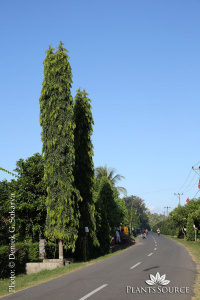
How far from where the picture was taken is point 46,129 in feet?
67.2

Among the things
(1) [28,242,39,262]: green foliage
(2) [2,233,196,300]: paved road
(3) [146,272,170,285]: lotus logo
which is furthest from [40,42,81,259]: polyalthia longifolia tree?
(3) [146,272,170,285]: lotus logo

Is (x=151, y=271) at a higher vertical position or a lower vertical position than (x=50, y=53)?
lower

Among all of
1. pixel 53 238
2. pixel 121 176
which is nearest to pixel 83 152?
pixel 53 238

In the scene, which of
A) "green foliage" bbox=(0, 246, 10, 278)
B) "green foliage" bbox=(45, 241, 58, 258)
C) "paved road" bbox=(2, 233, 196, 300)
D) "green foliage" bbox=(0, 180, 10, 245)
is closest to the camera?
"paved road" bbox=(2, 233, 196, 300)

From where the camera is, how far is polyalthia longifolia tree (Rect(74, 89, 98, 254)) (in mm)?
22734

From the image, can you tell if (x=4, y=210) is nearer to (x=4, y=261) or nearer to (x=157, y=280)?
(x=4, y=261)

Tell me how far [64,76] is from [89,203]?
8.65 m

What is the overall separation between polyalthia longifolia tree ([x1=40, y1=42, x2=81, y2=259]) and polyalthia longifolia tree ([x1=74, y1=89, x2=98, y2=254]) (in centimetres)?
227

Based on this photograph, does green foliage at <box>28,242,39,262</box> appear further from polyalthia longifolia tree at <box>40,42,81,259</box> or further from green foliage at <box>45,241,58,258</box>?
polyalthia longifolia tree at <box>40,42,81,259</box>

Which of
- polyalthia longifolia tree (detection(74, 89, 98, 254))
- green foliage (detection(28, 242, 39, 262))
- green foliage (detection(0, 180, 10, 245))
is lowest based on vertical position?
green foliage (detection(28, 242, 39, 262))

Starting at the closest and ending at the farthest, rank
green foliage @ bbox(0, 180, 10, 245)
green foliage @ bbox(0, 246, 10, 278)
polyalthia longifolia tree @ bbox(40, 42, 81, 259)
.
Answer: green foliage @ bbox(0, 246, 10, 278) → green foliage @ bbox(0, 180, 10, 245) → polyalthia longifolia tree @ bbox(40, 42, 81, 259)

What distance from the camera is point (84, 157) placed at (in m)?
23.0

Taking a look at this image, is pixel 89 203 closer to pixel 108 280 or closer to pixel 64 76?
pixel 64 76

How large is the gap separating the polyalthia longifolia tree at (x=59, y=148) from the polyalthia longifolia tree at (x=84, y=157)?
227cm
